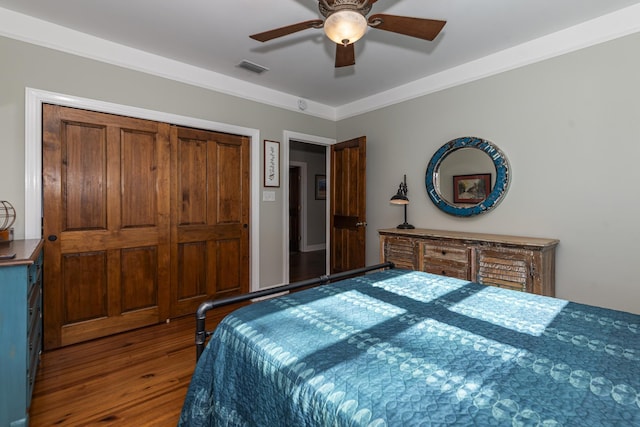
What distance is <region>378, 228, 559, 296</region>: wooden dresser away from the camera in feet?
7.82

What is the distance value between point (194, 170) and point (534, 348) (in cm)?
323

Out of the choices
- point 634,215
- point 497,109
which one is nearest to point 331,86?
point 497,109

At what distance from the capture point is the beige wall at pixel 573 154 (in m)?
2.33

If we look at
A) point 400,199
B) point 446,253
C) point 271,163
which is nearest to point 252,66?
point 271,163

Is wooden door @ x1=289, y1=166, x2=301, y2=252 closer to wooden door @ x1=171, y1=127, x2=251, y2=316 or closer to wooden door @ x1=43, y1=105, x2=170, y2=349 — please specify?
wooden door @ x1=171, y1=127, x2=251, y2=316

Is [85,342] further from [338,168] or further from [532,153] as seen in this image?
A: [532,153]

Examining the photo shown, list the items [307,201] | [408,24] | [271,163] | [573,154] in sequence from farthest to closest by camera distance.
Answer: [307,201] < [271,163] < [573,154] < [408,24]

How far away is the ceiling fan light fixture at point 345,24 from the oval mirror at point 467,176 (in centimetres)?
201

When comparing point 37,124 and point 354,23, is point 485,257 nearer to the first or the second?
point 354,23

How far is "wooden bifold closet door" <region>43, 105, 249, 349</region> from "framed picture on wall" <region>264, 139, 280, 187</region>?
14.6 inches

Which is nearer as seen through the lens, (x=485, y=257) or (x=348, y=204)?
(x=485, y=257)

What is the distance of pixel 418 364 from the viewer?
0.93 m

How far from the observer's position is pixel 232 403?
3.84ft

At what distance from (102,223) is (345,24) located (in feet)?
8.66
